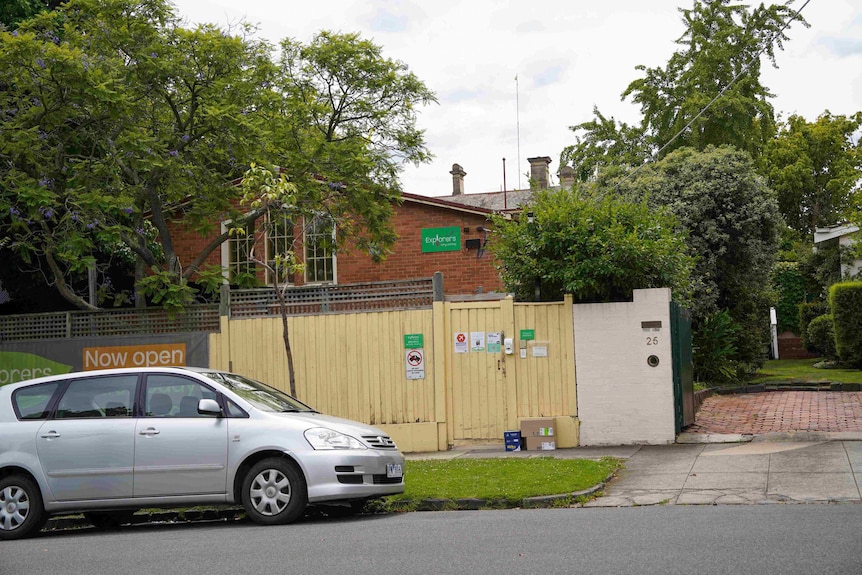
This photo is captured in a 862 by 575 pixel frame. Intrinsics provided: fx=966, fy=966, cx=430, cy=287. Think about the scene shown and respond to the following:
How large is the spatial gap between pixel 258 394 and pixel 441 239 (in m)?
12.4

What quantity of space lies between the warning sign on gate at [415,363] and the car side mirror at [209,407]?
18.0 feet

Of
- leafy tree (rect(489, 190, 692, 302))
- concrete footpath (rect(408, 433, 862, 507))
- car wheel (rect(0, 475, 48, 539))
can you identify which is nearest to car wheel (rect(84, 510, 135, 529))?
car wheel (rect(0, 475, 48, 539))

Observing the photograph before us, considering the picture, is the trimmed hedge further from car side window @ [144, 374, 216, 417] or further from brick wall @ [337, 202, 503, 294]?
car side window @ [144, 374, 216, 417]

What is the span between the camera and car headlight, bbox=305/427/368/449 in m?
9.42

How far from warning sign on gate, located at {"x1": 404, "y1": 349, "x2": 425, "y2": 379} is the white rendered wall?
2.37 metres

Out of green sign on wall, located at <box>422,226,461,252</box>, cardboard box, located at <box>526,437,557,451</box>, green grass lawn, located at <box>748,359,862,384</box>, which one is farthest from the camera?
green grass lawn, located at <box>748,359,862,384</box>

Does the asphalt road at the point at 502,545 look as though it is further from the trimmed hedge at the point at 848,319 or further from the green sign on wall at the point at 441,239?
the trimmed hedge at the point at 848,319

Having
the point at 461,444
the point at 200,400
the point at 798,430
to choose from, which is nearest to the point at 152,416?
the point at 200,400

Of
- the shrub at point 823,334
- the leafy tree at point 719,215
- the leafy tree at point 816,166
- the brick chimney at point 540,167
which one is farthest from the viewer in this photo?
the leafy tree at point 816,166

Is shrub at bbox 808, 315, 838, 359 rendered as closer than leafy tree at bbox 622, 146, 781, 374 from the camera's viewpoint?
No

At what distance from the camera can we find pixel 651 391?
45.4 feet

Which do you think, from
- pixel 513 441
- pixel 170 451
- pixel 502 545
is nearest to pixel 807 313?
pixel 513 441

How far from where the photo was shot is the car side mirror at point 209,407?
9531 mm

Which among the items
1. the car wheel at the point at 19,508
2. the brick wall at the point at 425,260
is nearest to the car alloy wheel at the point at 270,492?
the car wheel at the point at 19,508
